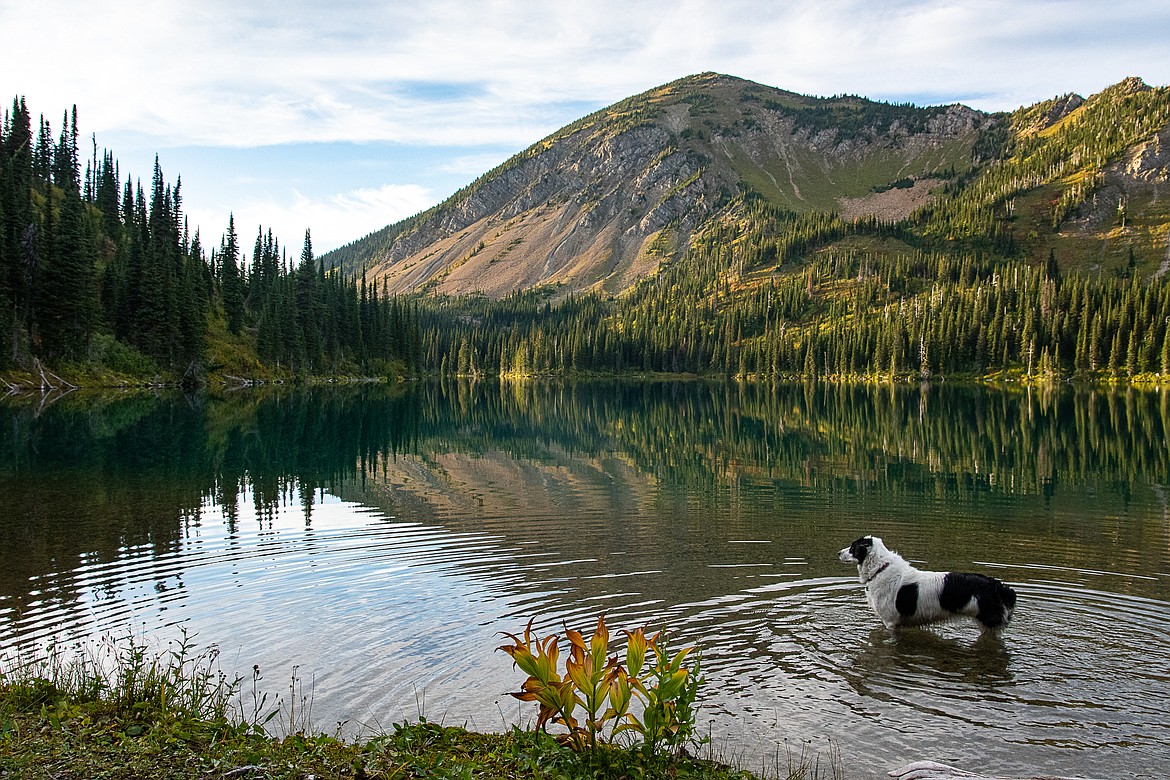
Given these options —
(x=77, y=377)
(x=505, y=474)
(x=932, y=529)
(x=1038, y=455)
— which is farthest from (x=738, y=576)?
(x=77, y=377)

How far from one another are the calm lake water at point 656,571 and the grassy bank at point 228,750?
167 cm

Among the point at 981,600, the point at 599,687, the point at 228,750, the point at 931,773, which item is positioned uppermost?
the point at 599,687

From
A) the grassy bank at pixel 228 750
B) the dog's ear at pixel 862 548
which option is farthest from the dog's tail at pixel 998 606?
the grassy bank at pixel 228 750

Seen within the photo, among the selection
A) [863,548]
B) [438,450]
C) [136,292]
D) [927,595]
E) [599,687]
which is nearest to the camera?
[599,687]

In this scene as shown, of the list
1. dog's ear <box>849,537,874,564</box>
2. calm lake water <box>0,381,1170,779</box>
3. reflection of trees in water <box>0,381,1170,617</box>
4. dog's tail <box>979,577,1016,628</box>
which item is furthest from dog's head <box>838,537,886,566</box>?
reflection of trees in water <box>0,381,1170,617</box>

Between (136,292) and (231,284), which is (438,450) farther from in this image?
(231,284)

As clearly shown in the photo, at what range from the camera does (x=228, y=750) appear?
8.64 meters

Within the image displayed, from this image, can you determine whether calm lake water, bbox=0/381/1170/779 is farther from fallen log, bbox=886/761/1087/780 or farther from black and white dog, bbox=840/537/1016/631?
fallen log, bbox=886/761/1087/780

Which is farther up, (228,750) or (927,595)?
(228,750)

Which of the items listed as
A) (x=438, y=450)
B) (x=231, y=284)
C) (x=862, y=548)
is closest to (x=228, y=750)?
(x=862, y=548)

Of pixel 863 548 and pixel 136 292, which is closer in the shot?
pixel 863 548

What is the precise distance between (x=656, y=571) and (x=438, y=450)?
107ft

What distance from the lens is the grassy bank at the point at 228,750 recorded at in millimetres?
8008

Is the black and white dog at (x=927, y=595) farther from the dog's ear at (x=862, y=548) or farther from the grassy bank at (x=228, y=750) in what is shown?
the grassy bank at (x=228, y=750)
